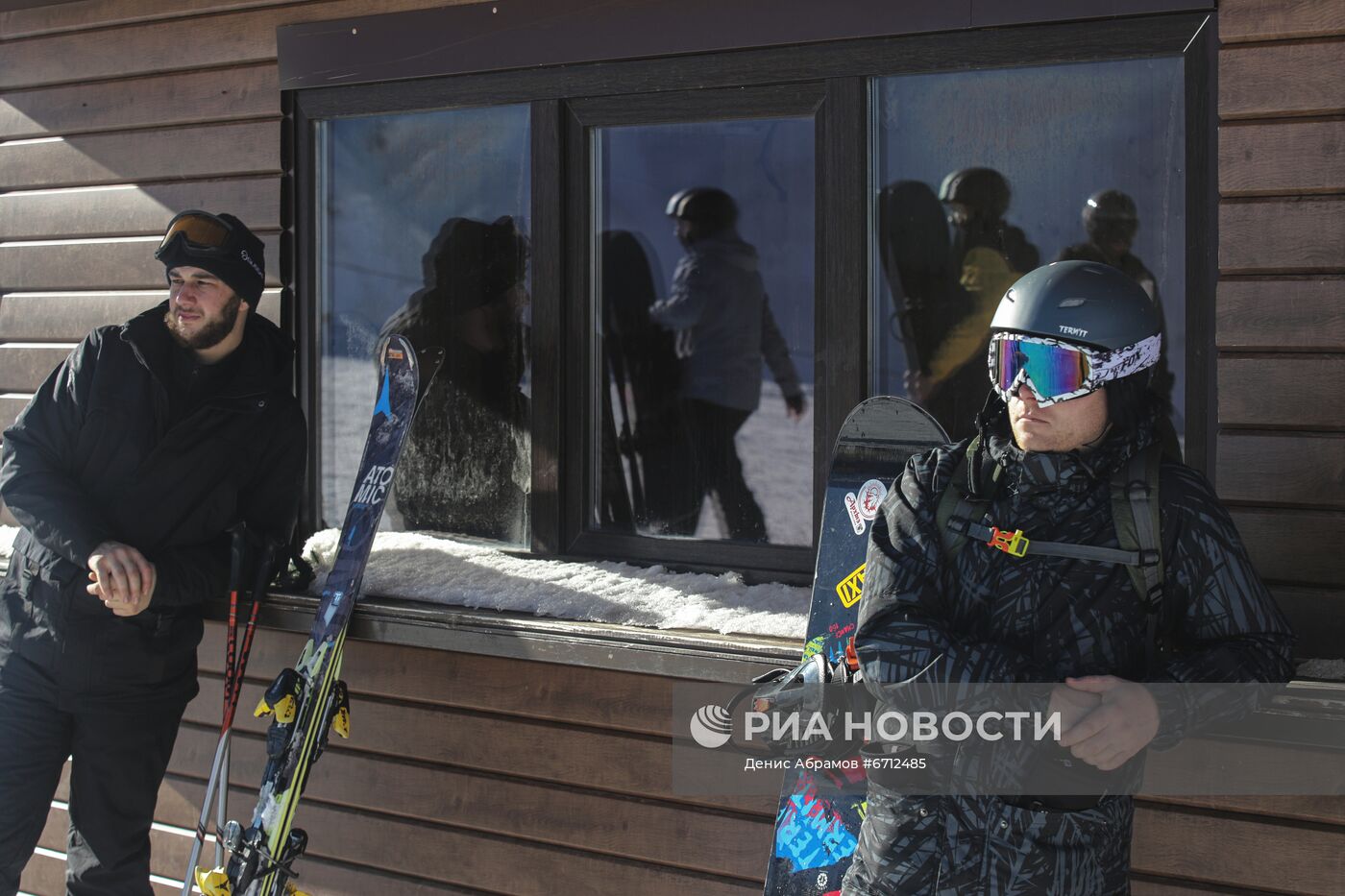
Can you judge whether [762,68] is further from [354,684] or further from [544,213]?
[354,684]

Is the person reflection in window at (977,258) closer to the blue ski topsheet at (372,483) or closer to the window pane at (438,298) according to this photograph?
the window pane at (438,298)

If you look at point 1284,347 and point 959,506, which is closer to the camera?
point 959,506

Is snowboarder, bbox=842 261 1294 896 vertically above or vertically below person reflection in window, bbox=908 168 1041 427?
below

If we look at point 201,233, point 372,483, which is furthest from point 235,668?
point 201,233

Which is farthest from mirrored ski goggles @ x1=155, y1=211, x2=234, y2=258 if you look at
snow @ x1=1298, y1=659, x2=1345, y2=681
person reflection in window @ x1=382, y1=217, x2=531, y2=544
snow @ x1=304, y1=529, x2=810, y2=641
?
snow @ x1=1298, y1=659, x2=1345, y2=681

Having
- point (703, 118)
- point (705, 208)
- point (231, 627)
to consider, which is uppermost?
point (703, 118)

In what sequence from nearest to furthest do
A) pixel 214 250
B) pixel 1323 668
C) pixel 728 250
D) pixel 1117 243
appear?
pixel 1323 668 → pixel 1117 243 → pixel 214 250 → pixel 728 250

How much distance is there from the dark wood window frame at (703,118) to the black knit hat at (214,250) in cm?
46

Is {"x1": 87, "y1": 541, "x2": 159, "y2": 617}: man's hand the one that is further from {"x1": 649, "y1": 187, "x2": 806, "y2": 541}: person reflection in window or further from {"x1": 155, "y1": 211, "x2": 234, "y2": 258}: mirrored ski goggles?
{"x1": 649, "y1": 187, "x2": 806, "y2": 541}: person reflection in window

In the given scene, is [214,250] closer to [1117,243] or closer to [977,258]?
[977,258]

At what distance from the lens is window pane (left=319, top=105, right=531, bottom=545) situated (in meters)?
3.29

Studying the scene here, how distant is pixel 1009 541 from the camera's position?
5.60ft

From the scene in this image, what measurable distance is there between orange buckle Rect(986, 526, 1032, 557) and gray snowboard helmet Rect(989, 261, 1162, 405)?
189 millimetres

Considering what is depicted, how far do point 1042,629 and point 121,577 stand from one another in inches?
77.4
